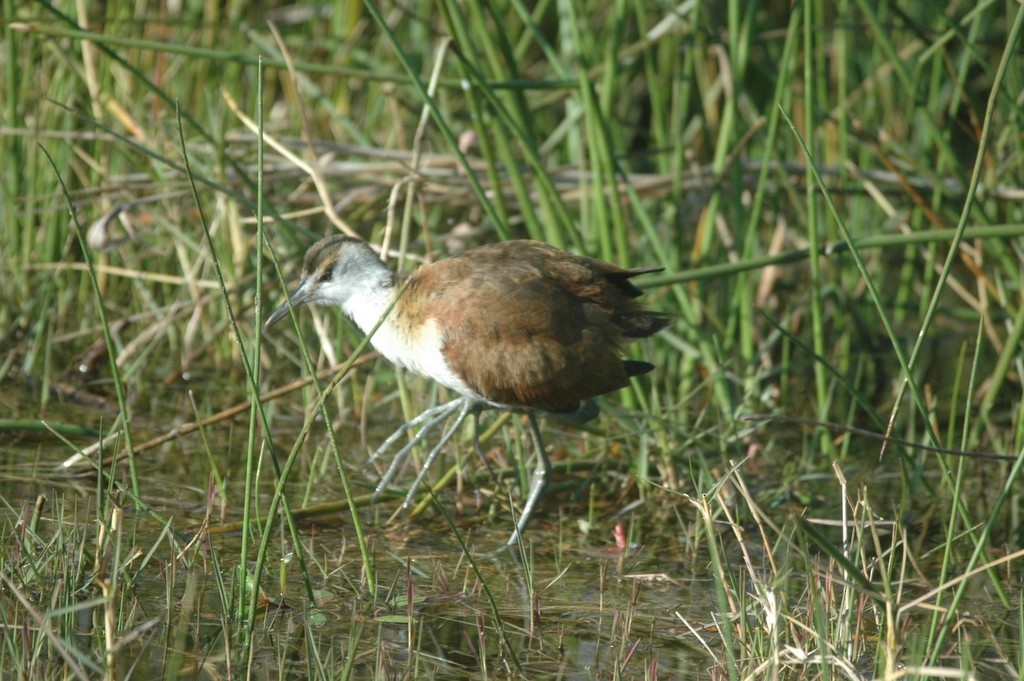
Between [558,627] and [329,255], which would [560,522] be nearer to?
[558,627]

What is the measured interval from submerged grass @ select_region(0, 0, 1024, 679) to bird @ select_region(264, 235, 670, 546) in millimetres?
273

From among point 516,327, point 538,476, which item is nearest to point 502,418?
point 538,476

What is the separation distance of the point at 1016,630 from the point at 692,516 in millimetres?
1215

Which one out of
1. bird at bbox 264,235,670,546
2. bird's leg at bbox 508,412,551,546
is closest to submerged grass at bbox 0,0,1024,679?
bird's leg at bbox 508,412,551,546

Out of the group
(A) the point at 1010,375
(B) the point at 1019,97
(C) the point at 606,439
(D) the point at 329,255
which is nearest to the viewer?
(D) the point at 329,255

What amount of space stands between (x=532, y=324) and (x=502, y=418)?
Answer: 80 cm

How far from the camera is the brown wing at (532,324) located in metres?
3.83

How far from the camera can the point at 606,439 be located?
178 inches

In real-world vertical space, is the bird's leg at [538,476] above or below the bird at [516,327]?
below

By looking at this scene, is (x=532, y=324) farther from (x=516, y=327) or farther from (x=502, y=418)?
(x=502, y=418)

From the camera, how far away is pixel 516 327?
3834 millimetres

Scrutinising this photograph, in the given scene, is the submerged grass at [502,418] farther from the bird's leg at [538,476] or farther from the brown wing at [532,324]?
the brown wing at [532,324]

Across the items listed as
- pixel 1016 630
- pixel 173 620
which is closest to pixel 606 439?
pixel 1016 630

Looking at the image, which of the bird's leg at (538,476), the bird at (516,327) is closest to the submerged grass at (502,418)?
the bird's leg at (538,476)
